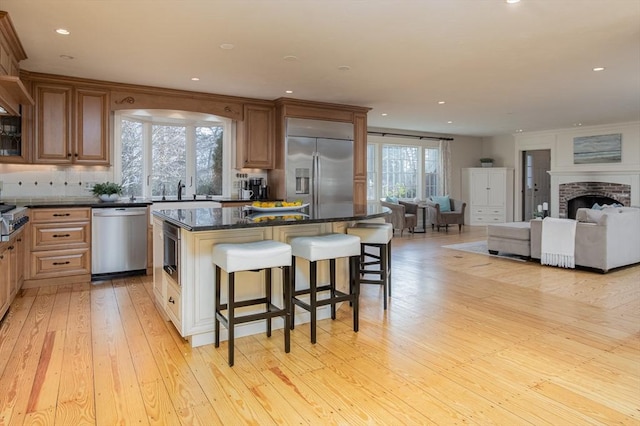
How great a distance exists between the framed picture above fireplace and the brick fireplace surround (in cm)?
54

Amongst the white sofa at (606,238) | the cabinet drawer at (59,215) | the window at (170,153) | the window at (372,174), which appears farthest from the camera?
the window at (372,174)

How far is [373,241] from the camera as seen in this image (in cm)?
381

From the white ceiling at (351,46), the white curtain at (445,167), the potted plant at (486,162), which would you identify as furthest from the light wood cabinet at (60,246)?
the potted plant at (486,162)

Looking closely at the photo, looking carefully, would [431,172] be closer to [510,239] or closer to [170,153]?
[510,239]

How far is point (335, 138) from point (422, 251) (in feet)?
7.80

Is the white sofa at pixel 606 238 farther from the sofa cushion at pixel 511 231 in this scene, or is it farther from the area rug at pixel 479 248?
the area rug at pixel 479 248

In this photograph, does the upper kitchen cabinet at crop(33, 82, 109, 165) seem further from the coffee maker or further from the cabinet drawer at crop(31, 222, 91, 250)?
the coffee maker

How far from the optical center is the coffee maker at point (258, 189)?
6473 mm

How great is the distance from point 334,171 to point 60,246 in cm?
395

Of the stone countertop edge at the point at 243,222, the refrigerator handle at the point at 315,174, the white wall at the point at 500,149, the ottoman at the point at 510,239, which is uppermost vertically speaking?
the white wall at the point at 500,149

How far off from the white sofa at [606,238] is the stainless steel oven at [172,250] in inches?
199

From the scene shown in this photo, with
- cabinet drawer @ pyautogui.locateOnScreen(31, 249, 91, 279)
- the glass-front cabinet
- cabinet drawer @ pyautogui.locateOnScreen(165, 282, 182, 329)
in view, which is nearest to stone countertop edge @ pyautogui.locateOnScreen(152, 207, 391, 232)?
cabinet drawer @ pyautogui.locateOnScreen(165, 282, 182, 329)

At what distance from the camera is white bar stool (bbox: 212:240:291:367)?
259 centimetres

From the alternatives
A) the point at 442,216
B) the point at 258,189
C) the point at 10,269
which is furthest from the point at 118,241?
the point at 442,216
